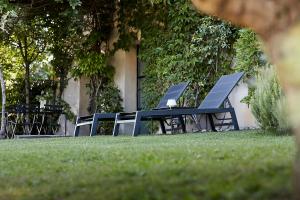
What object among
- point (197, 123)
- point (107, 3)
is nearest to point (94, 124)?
point (197, 123)

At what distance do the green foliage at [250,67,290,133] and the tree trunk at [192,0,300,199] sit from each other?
4293 millimetres

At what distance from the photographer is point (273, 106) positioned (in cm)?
639

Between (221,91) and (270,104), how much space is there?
201cm

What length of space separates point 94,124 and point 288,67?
765 centimetres

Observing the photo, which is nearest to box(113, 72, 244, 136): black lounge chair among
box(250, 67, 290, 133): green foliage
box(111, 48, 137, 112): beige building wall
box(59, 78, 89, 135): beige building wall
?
box(250, 67, 290, 133): green foliage

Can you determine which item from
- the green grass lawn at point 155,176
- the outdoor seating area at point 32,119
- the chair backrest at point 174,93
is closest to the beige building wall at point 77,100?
the outdoor seating area at point 32,119

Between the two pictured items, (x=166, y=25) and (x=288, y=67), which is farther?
(x=166, y=25)

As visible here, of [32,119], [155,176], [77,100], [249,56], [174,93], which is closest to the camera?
[155,176]

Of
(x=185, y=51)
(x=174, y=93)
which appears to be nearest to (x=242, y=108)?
(x=174, y=93)

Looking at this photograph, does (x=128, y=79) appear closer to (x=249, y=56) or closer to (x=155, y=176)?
(x=249, y=56)

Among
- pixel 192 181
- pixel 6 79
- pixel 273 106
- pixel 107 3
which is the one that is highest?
pixel 107 3

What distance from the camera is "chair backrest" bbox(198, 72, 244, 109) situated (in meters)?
8.20

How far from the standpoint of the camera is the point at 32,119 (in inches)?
527

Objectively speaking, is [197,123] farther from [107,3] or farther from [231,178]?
[231,178]
